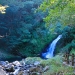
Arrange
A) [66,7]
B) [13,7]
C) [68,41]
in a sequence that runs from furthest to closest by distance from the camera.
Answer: [13,7]
[68,41]
[66,7]

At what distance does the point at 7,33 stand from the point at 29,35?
2.53 meters

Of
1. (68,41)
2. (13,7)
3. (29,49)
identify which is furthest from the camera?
(29,49)

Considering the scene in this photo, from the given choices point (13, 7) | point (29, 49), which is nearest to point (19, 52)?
point (29, 49)

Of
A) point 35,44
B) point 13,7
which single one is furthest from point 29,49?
point 13,7

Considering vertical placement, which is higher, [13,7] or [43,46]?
[13,7]

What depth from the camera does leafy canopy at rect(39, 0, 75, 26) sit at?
25.1 feet

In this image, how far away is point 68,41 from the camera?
21.7m

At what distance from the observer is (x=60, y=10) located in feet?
27.4

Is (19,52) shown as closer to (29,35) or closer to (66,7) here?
(29,35)

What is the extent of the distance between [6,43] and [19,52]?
178 cm

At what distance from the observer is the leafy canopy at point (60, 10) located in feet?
25.1

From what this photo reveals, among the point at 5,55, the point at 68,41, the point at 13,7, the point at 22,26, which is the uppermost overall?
the point at 13,7

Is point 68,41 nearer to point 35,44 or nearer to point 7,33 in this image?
point 35,44

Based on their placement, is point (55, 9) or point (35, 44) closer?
point (55, 9)
